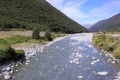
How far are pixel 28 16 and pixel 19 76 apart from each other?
161m

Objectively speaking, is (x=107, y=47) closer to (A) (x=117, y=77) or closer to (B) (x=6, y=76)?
(A) (x=117, y=77)

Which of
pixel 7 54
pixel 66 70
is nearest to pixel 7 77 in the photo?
pixel 66 70

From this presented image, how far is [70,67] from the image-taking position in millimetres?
32219

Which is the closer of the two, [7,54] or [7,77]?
[7,77]

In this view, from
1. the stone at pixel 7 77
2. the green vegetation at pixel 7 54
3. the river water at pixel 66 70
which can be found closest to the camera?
the stone at pixel 7 77

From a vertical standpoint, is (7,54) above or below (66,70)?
above

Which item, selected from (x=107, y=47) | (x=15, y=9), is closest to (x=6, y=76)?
(x=107, y=47)

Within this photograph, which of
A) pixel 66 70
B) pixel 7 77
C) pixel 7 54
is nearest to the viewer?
pixel 7 77

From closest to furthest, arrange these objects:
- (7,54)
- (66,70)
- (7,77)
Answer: (7,77), (66,70), (7,54)

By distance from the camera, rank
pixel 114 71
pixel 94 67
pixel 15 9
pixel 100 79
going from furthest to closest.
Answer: pixel 15 9 → pixel 94 67 → pixel 114 71 → pixel 100 79

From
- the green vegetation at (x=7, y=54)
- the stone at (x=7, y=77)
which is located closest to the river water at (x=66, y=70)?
the stone at (x=7, y=77)

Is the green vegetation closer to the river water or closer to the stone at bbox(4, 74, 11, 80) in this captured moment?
the river water

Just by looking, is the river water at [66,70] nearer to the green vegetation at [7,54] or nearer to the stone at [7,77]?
the stone at [7,77]

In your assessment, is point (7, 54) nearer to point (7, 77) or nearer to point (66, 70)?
point (7, 77)
